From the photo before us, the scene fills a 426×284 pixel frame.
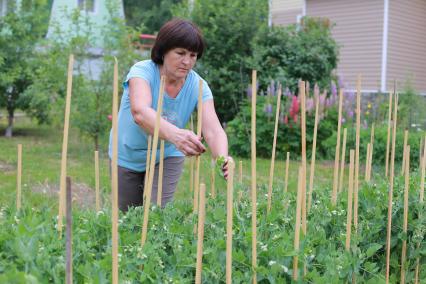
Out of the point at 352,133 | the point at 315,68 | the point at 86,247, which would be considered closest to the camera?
the point at 86,247

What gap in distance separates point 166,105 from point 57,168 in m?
4.29

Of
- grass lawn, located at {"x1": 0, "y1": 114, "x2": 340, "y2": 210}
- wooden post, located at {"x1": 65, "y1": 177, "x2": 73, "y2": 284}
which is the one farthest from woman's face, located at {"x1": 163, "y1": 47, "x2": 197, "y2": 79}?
grass lawn, located at {"x1": 0, "y1": 114, "x2": 340, "y2": 210}

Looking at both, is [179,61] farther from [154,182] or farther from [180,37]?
[154,182]

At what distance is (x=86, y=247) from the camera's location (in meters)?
1.80

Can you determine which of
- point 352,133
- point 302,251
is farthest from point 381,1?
point 302,251

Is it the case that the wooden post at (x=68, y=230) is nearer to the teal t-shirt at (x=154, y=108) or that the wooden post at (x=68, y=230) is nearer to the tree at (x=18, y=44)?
the teal t-shirt at (x=154, y=108)

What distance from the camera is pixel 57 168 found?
6844 millimetres

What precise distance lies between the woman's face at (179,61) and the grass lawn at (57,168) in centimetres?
166

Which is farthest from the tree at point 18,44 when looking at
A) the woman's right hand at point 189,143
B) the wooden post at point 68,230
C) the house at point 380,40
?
the wooden post at point 68,230

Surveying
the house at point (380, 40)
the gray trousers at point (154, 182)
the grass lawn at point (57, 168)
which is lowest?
the grass lawn at point (57, 168)

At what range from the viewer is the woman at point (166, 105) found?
2611 mm

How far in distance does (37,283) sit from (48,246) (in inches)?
13.7

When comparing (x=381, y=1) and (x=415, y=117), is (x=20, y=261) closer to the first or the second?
(x=415, y=117)

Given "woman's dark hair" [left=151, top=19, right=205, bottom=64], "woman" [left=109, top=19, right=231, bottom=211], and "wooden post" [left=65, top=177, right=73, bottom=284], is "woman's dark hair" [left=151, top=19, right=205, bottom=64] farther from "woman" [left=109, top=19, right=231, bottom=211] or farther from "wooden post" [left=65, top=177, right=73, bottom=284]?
"wooden post" [left=65, top=177, right=73, bottom=284]
